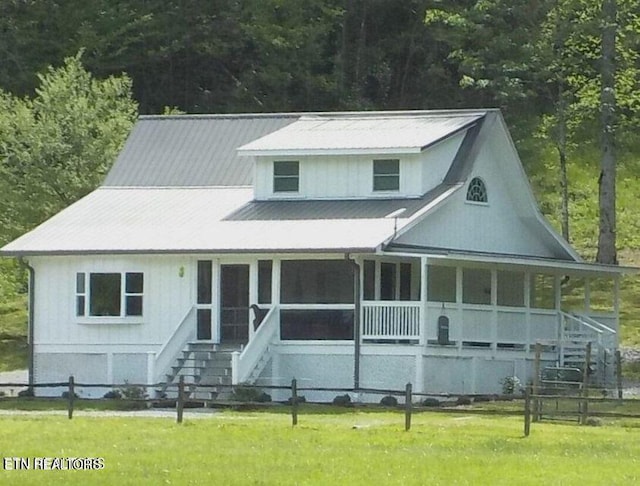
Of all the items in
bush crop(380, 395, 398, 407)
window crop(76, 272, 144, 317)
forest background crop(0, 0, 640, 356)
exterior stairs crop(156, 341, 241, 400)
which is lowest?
bush crop(380, 395, 398, 407)

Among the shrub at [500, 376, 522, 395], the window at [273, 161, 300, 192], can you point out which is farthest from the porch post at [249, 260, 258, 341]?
the shrub at [500, 376, 522, 395]

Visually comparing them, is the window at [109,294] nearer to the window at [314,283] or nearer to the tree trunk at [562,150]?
the window at [314,283]

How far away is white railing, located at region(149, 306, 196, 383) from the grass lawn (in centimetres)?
545

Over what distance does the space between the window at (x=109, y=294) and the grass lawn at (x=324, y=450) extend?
24.8 ft

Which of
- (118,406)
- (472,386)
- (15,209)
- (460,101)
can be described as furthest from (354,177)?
(460,101)

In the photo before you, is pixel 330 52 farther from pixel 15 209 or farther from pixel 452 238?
pixel 452 238

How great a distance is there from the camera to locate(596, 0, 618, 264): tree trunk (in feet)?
172

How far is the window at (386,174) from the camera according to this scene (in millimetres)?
42469

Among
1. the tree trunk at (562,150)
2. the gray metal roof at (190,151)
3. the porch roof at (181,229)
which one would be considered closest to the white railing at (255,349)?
the porch roof at (181,229)

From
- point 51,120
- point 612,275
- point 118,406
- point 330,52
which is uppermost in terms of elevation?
point 330,52

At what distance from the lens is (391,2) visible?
75.3 meters

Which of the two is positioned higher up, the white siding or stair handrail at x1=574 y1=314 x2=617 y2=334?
the white siding

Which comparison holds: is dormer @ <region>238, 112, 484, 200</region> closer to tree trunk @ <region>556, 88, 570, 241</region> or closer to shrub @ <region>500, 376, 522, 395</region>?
shrub @ <region>500, 376, 522, 395</region>

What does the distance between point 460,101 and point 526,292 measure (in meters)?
29.6
